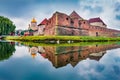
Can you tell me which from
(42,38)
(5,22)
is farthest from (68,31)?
(5,22)

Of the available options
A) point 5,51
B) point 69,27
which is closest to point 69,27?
point 69,27

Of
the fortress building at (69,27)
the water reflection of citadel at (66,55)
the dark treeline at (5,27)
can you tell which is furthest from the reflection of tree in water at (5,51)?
the dark treeline at (5,27)

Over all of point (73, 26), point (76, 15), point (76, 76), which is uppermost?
point (76, 15)

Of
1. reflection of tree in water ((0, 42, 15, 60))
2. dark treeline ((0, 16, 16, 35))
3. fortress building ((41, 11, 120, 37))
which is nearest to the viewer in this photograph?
reflection of tree in water ((0, 42, 15, 60))

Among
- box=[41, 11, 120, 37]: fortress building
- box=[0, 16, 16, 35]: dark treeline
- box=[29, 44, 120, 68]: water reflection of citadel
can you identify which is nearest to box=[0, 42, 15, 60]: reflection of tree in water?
box=[29, 44, 120, 68]: water reflection of citadel

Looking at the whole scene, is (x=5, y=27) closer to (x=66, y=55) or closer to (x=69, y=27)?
(x=69, y=27)

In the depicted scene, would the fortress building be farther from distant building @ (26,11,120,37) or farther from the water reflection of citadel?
the water reflection of citadel

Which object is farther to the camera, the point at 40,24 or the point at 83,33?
the point at 40,24

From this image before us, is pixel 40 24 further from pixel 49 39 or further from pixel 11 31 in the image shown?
pixel 49 39

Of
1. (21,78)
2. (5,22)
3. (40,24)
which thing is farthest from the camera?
(5,22)

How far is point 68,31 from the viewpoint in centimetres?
4869

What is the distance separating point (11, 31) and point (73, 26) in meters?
35.1

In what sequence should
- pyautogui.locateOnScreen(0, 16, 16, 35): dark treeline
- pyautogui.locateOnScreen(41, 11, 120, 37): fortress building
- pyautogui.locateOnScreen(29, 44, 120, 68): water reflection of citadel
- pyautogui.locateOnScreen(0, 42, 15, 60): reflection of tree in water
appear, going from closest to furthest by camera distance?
pyautogui.locateOnScreen(29, 44, 120, 68): water reflection of citadel, pyautogui.locateOnScreen(0, 42, 15, 60): reflection of tree in water, pyautogui.locateOnScreen(41, 11, 120, 37): fortress building, pyautogui.locateOnScreen(0, 16, 16, 35): dark treeline

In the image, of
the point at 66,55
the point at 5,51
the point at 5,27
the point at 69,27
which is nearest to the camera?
the point at 66,55
